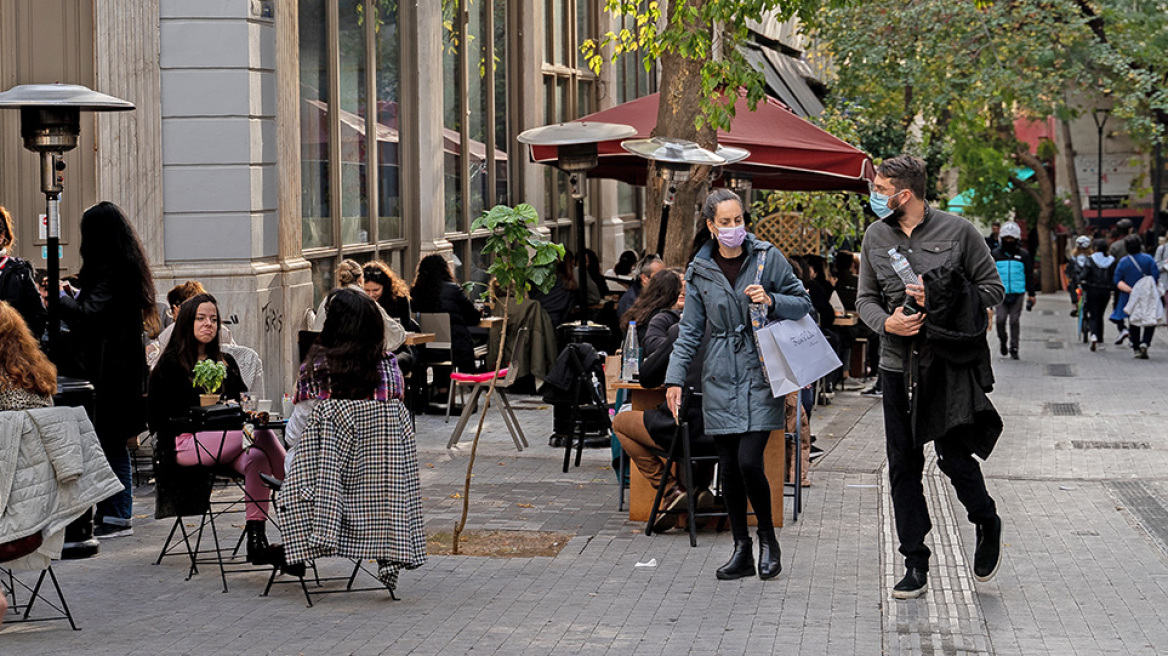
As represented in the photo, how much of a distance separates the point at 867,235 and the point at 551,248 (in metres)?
3.10

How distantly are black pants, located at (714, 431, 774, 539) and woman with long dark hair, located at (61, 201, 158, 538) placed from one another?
3454 mm

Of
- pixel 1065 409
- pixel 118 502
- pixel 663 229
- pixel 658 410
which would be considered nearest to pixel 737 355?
pixel 658 410

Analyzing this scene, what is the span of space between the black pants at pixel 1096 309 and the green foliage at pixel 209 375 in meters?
19.2

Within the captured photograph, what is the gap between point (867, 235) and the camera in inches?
289

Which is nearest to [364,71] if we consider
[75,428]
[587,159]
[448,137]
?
[448,137]

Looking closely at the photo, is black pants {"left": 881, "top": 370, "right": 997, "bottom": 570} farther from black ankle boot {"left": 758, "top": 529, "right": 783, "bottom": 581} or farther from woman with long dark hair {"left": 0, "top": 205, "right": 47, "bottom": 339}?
woman with long dark hair {"left": 0, "top": 205, "right": 47, "bottom": 339}

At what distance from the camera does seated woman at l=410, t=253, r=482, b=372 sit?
1536cm

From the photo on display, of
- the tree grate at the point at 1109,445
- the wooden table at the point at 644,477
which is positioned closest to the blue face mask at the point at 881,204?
the wooden table at the point at 644,477

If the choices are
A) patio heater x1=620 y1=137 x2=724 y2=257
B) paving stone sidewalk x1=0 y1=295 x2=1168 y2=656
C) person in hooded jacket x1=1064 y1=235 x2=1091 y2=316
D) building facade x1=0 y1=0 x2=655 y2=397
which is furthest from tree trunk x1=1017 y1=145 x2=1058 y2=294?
paving stone sidewalk x1=0 y1=295 x2=1168 y2=656

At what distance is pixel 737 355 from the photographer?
7625 millimetres

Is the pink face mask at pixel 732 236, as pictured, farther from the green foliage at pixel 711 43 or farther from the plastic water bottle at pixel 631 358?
the green foliage at pixel 711 43

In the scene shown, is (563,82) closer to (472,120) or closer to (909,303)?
(472,120)

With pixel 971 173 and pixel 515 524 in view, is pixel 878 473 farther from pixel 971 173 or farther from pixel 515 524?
pixel 971 173

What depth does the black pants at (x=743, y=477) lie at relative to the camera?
7.56 m
